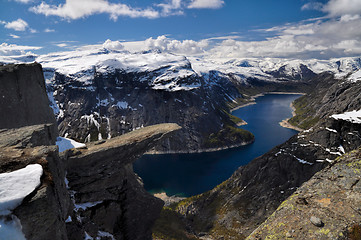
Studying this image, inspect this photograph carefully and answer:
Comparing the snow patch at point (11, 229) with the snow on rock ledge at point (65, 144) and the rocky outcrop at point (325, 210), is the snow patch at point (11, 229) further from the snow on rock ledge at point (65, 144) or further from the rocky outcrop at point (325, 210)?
the snow on rock ledge at point (65, 144)

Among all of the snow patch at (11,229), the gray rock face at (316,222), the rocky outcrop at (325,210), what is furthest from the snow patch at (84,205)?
the gray rock face at (316,222)

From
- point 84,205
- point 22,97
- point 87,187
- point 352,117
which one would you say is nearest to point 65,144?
point 87,187

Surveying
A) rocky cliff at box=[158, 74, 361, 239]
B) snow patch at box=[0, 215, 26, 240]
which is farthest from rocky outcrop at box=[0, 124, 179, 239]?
rocky cliff at box=[158, 74, 361, 239]

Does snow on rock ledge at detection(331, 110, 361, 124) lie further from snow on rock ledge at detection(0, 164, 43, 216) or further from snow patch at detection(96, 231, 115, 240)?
snow on rock ledge at detection(0, 164, 43, 216)

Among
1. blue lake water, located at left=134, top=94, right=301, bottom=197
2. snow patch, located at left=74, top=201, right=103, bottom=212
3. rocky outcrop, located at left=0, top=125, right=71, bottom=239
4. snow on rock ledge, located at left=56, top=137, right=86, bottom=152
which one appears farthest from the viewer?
blue lake water, located at left=134, top=94, right=301, bottom=197

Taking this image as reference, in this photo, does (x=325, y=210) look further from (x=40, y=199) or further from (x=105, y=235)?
(x=105, y=235)
